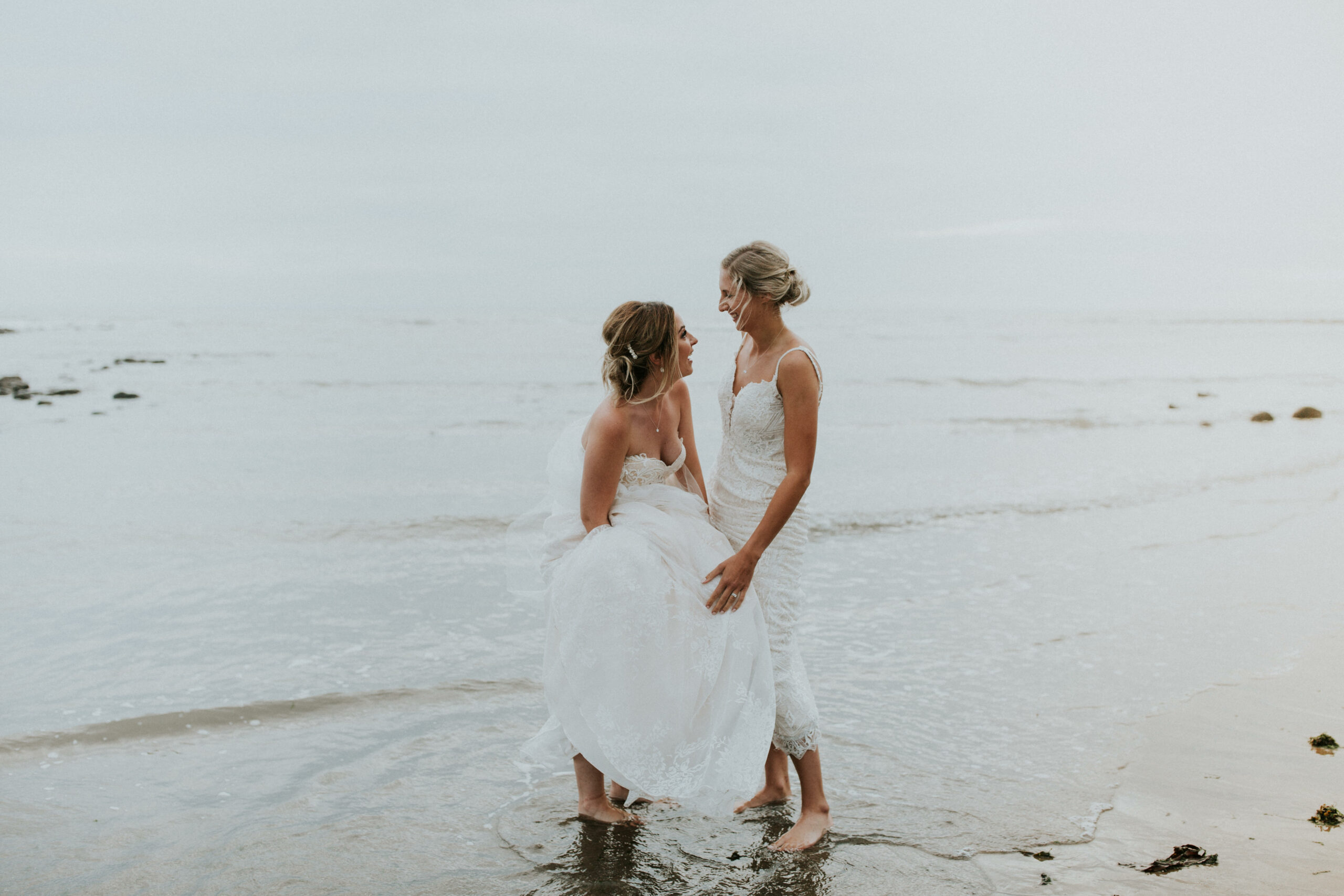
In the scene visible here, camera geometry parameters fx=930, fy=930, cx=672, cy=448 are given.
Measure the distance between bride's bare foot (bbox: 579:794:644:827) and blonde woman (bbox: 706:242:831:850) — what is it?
0.65 m

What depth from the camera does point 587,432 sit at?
12.8ft

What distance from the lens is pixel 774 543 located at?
12.9 ft

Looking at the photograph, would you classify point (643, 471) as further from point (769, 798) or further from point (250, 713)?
point (250, 713)

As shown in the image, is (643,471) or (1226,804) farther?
(1226,804)

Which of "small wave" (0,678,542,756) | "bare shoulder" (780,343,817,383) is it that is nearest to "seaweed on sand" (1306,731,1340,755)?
"bare shoulder" (780,343,817,383)

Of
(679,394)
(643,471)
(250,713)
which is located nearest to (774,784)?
(643,471)

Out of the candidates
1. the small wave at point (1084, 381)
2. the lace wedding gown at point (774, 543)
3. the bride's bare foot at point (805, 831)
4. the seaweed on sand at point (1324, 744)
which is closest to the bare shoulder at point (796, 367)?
the lace wedding gown at point (774, 543)

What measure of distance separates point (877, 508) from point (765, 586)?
7.47 m

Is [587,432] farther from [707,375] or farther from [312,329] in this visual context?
[312,329]

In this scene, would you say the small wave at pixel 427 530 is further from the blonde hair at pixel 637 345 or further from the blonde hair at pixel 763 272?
the blonde hair at pixel 763 272

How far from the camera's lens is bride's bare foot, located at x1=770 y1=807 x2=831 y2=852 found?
389 centimetres

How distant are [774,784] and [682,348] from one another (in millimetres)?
2094

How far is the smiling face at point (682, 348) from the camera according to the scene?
3.81 meters

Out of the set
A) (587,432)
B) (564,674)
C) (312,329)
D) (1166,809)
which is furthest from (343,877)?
(312,329)
